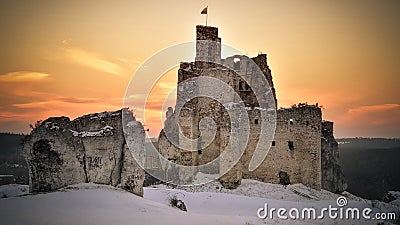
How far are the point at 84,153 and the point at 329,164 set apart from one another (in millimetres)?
24728

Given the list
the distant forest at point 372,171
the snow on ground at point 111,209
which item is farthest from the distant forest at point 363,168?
the snow on ground at point 111,209

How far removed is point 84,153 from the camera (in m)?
15.0

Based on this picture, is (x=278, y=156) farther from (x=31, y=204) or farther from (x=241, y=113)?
(x=31, y=204)

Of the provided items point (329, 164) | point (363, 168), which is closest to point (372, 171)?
point (363, 168)

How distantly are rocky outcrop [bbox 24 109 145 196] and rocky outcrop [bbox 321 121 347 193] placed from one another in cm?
2149

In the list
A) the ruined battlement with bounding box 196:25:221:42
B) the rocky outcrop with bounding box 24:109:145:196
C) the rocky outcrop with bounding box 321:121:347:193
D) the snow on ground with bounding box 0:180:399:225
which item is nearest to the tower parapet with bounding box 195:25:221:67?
the ruined battlement with bounding box 196:25:221:42

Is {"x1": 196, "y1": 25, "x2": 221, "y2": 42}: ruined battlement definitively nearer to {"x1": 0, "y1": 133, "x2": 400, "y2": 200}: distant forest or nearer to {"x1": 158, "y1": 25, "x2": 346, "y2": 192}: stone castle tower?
{"x1": 158, "y1": 25, "x2": 346, "y2": 192}: stone castle tower

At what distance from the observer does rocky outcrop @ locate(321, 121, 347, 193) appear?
33.1 m

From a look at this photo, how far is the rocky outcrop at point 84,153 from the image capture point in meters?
14.0

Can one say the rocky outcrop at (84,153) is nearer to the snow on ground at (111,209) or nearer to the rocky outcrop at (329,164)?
the snow on ground at (111,209)

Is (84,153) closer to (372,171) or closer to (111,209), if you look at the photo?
(111,209)

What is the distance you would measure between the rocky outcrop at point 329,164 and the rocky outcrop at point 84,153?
21492mm

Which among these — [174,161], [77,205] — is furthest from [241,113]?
[77,205]

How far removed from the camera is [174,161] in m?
28.2
